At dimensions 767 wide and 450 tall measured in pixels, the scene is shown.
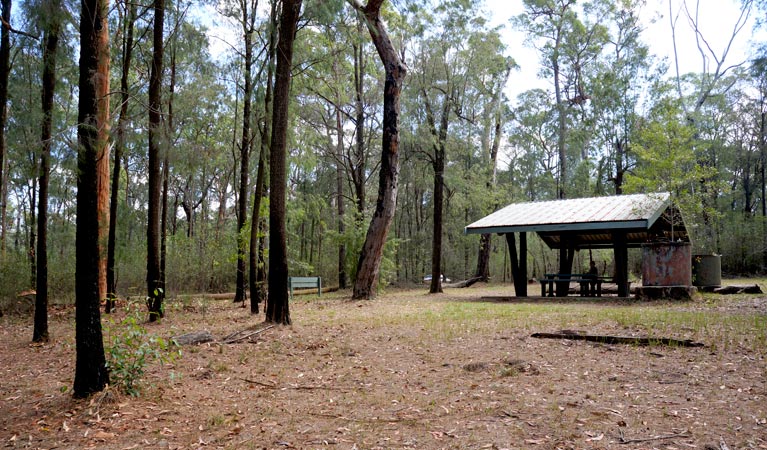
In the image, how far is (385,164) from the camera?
Answer: 14227 millimetres

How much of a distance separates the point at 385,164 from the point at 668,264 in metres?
7.58

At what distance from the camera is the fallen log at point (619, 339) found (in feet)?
20.1

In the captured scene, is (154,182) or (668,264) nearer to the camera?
(154,182)

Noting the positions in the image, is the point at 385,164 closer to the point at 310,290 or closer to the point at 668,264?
the point at 310,290

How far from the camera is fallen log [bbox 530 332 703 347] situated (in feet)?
20.1

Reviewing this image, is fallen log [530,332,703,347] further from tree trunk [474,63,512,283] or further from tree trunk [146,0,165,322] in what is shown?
tree trunk [474,63,512,283]

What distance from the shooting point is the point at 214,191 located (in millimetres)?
32719

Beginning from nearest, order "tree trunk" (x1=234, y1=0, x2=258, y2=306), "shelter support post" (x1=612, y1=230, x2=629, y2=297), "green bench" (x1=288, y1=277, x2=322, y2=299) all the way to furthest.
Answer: "tree trunk" (x1=234, y1=0, x2=258, y2=306)
"shelter support post" (x1=612, y1=230, x2=629, y2=297)
"green bench" (x1=288, y1=277, x2=322, y2=299)

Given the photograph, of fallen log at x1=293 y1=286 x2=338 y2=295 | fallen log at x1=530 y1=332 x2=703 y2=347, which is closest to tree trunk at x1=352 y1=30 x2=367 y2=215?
fallen log at x1=293 y1=286 x2=338 y2=295

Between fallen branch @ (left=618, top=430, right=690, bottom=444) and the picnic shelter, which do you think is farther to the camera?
the picnic shelter

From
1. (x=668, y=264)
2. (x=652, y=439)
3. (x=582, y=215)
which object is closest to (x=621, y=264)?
(x=582, y=215)

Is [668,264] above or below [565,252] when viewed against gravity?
below

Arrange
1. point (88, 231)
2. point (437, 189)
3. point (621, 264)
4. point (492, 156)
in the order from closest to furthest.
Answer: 1. point (88, 231)
2. point (621, 264)
3. point (437, 189)
4. point (492, 156)

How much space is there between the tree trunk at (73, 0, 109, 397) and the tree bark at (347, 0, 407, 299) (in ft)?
31.3
